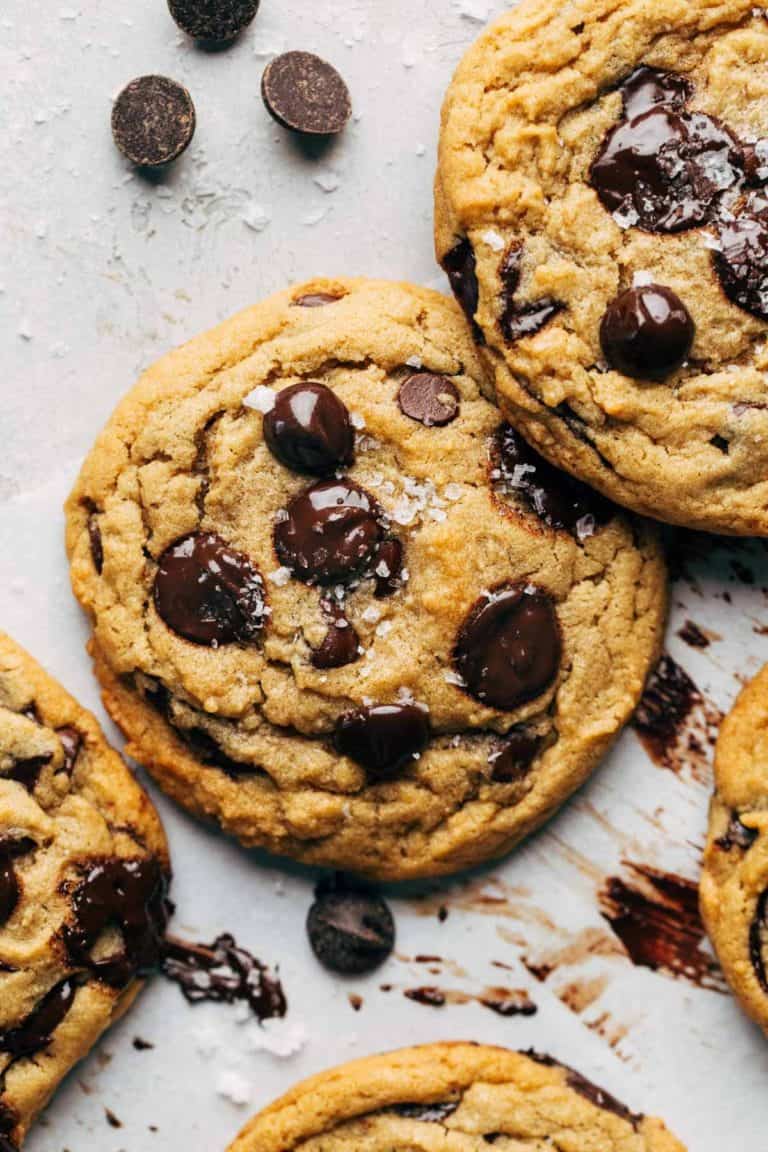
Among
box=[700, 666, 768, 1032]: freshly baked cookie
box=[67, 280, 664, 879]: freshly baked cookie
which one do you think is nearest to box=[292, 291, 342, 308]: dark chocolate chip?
box=[67, 280, 664, 879]: freshly baked cookie

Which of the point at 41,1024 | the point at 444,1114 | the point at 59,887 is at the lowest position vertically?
the point at 444,1114

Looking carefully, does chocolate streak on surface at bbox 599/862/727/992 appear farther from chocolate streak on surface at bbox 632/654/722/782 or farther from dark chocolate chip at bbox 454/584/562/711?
dark chocolate chip at bbox 454/584/562/711

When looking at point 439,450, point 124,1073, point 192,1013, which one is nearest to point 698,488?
point 439,450

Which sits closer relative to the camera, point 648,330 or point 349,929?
point 648,330

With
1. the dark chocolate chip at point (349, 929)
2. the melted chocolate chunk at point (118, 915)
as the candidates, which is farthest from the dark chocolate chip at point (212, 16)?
the dark chocolate chip at point (349, 929)

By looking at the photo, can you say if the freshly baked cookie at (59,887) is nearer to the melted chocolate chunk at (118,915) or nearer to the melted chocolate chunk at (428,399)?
the melted chocolate chunk at (118,915)

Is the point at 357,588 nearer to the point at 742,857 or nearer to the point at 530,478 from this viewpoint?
the point at 530,478

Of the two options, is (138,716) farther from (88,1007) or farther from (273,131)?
(273,131)

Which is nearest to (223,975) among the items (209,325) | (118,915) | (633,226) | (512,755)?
(118,915)
